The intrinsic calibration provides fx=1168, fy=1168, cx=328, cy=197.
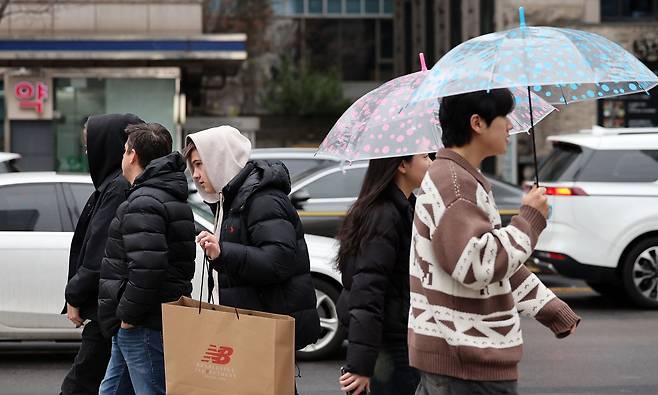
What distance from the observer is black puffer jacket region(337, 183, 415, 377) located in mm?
4363

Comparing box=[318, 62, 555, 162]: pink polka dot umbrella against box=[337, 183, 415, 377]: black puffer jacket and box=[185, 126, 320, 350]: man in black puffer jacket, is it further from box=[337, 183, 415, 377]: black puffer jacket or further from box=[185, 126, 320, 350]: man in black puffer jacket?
box=[185, 126, 320, 350]: man in black puffer jacket

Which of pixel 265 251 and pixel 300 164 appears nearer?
pixel 265 251

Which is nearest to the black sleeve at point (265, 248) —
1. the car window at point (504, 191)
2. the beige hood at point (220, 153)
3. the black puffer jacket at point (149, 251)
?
the beige hood at point (220, 153)

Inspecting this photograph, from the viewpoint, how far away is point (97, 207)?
5.80m

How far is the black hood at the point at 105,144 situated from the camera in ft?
19.3

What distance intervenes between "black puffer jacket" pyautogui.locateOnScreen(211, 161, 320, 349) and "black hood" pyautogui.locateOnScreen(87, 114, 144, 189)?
1.16 m

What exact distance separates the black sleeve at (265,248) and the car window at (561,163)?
306 inches

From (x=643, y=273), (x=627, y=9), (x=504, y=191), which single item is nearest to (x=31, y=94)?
(x=504, y=191)

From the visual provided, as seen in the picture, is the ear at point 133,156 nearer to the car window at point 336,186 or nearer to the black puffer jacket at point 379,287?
the black puffer jacket at point 379,287

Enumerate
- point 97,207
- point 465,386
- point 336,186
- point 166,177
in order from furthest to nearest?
point 336,186 < point 97,207 < point 166,177 < point 465,386

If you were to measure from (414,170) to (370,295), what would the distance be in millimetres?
688

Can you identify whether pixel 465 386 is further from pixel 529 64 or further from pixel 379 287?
pixel 529 64

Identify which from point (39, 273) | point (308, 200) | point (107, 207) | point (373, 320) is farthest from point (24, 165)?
point (373, 320)

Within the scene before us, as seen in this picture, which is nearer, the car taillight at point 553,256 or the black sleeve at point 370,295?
the black sleeve at point 370,295
